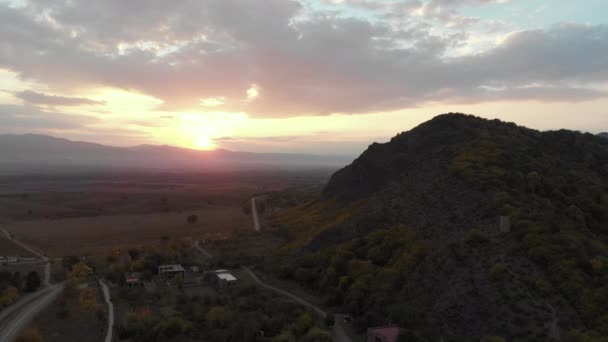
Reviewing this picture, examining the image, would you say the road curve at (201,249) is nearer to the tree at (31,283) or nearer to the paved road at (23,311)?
the paved road at (23,311)

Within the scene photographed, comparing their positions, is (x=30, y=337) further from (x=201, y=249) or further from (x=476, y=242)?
→ (x=201, y=249)

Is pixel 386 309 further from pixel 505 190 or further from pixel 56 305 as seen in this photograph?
pixel 56 305

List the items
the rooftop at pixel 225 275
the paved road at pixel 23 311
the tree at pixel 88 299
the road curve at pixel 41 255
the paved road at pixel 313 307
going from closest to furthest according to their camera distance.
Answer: the paved road at pixel 313 307, the paved road at pixel 23 311, the tree at pixel 88 299, the rooftop at pixel 225 275, the road curve at pixel 41 255

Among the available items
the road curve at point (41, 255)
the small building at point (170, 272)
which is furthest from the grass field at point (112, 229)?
the small building at point (170, 272)

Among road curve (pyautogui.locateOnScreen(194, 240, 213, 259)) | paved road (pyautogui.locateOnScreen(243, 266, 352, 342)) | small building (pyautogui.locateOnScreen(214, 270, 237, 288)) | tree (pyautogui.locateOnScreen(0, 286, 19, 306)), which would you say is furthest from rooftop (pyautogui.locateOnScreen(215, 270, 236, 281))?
tree (pyautogui.locateOnScreen(0, 286, 19, 306))

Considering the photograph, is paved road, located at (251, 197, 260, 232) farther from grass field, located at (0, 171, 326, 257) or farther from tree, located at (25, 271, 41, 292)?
tree, located at (25, 271, 41, 292)

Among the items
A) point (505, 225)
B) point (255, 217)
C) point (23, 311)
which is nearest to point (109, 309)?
point (23, 311)
